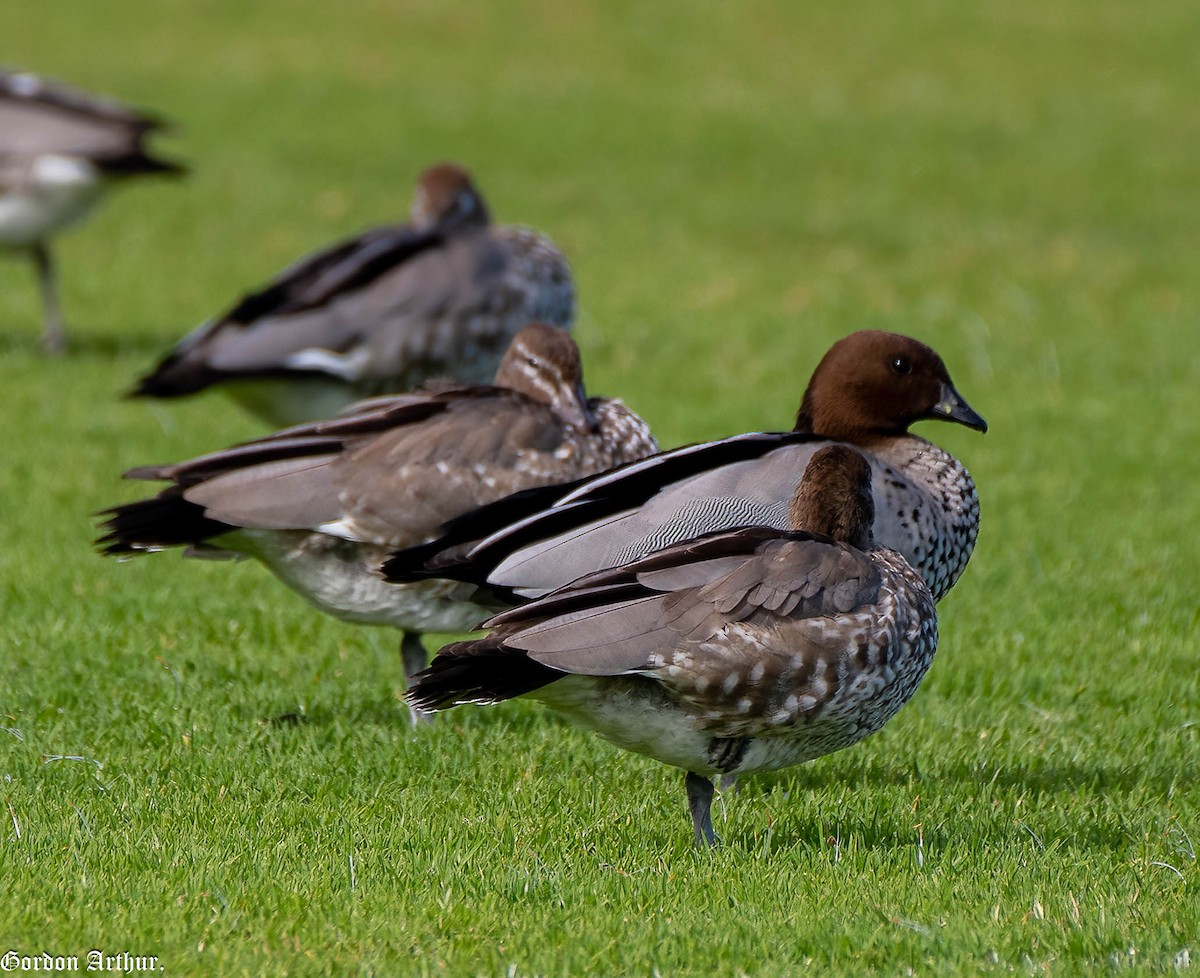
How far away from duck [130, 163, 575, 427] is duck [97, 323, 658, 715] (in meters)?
1.99

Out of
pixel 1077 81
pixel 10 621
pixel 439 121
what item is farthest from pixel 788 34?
pixel 10 621

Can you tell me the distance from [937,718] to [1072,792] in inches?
31.8

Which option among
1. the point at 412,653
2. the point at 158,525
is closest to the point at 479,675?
the point at 158,525

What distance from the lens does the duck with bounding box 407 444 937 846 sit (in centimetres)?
435

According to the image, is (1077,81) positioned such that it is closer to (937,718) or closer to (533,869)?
(937,718)

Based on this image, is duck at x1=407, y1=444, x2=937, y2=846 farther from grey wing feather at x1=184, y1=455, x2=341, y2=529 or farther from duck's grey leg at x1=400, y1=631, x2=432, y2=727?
duck's grey leg at x1=400, y1=631, x2=432, y2=727

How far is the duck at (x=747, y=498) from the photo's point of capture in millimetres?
5004

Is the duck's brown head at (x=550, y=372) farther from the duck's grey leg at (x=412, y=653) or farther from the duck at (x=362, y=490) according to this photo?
the duck's grey leg at (x=412, y=653)

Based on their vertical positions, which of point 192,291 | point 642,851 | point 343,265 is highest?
point 343,265

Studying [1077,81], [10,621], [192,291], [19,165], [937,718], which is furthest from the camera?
[1077,81]

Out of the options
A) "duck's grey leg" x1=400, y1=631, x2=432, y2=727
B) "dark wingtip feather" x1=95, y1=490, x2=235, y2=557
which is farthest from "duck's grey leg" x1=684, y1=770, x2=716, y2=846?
"dark wingtip feather" x1=95, y1=490, x2=235, y2=557

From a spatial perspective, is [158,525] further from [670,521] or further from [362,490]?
[670,521]

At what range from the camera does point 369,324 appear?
844 centimetres

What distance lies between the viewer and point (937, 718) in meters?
6.07
